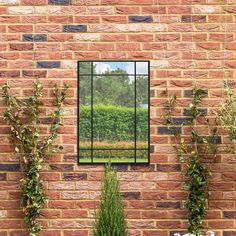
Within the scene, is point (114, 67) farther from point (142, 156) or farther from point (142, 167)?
point (142, 167)

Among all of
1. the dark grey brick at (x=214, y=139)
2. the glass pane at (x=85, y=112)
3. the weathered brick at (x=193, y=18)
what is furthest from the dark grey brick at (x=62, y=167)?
the weathered brick at (x=193, y=18)

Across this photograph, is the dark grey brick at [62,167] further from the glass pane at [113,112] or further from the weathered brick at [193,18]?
the weathered brick at [193,18]

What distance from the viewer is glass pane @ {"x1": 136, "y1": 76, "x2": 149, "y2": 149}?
219 inches

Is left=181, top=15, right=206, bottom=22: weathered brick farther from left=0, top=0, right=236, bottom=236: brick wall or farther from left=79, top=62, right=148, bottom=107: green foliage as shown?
left=79, top=62, right=148, bottom=107: green foliage

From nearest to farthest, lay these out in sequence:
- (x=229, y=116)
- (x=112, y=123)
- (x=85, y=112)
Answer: (x=229, y=116)
(x=85, y=112)
(x=112, y=123)

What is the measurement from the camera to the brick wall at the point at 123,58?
517 centimetres

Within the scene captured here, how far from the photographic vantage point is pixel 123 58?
518 centimetres

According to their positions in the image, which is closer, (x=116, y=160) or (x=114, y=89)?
(x=116, y=160)

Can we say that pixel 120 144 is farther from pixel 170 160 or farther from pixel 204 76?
pixel 204 76

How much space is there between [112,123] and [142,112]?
37 cm

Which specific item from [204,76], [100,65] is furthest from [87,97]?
[204,76]

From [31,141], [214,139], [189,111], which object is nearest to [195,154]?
[214,139]

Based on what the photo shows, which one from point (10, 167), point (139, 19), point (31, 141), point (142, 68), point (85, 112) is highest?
point (139, 19)

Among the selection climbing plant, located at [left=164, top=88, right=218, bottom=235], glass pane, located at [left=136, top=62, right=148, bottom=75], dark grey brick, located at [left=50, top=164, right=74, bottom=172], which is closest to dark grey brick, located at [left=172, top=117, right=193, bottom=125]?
climbing plant, located at [left=164, top=88, right=218, bottom=235]
